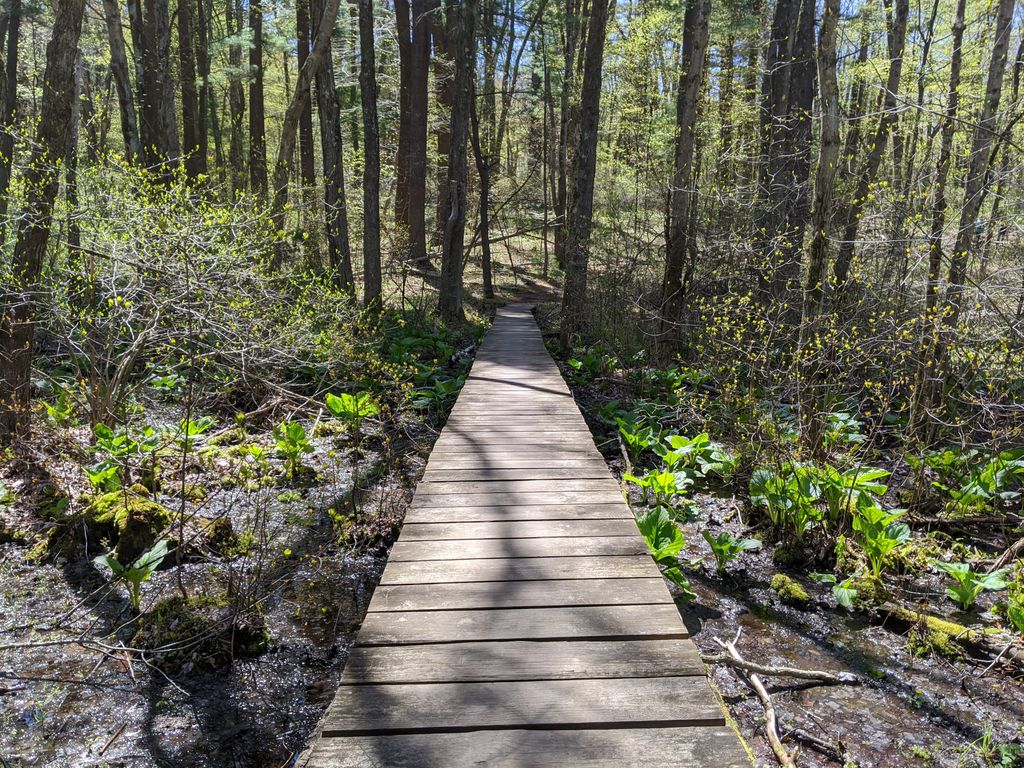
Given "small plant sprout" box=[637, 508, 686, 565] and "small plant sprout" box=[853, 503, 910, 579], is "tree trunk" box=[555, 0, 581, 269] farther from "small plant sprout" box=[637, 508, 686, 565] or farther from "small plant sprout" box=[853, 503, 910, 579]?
"small plant sprout" box=[637, 508, 686, 565]

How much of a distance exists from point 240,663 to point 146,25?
43.8 ft

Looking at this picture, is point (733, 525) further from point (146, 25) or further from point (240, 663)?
point (146, 25)

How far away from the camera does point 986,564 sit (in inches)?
192

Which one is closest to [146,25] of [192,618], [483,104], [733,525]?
[483,104]

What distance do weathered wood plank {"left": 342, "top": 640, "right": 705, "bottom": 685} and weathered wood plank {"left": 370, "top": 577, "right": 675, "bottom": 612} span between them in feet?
1.05

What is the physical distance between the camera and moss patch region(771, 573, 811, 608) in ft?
14.6

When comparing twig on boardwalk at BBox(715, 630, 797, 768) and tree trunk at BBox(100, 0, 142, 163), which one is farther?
tree trunk at BBox(100, 0, 142, 163)

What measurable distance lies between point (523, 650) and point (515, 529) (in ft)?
4.13

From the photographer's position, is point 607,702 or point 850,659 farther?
point 850,659

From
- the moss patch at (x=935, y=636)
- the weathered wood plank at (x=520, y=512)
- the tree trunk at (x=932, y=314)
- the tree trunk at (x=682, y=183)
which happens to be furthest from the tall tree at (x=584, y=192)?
the moss patch at (x=935, y=636)

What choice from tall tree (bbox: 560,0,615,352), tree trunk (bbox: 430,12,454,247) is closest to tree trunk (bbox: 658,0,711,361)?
tall tree (bbox: 560,0,615,352)

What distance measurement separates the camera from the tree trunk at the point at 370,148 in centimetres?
1248

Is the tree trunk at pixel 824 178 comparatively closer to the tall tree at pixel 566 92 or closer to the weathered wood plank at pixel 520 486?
the weathered wood plank at pixel 520 486

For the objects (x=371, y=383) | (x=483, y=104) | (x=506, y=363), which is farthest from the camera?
(x=483, y=104)
